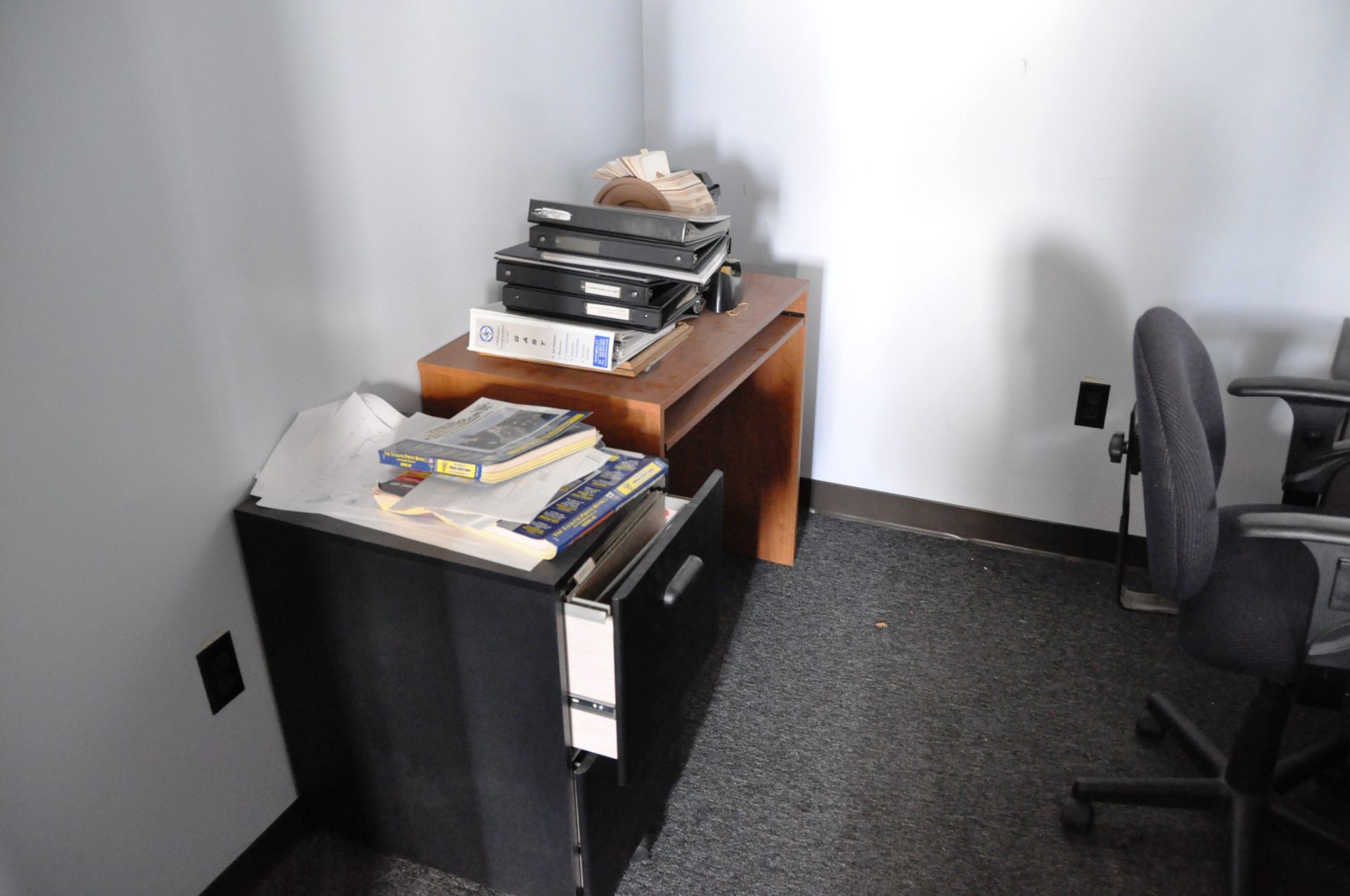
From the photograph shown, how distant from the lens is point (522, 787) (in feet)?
4.06

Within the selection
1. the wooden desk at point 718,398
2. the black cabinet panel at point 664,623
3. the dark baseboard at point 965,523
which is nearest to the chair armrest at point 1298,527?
the black cabinet panel at point 664,623

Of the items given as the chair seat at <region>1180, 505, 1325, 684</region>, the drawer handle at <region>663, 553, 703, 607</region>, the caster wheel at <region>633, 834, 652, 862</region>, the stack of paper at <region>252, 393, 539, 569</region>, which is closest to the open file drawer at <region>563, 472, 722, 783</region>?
the drawer handle at <region>663, 553, 703, 607</region>

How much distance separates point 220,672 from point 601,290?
82cm

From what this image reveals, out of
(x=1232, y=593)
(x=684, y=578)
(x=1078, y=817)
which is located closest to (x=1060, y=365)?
(x=1232, y=593)

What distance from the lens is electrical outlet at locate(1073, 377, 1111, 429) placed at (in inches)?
81.9

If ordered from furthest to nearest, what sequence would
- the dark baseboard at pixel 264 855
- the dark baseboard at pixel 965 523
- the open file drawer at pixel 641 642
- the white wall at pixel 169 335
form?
the dark baseboard at pixel 965 523
the dark baseboard at pixel 264 855
the open file drawer at pixel 641 642
the white wall at pixel 169 335

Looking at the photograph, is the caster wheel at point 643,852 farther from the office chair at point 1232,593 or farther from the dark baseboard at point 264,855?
the office chair at point 1232,593

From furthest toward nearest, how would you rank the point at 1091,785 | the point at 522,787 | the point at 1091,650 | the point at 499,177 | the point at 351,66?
the point at 1091,650, the point at 499,177, the point at 1091,785, the point at 351,66, the point at 522,787

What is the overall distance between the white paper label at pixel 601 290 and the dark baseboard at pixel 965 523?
1076 mm

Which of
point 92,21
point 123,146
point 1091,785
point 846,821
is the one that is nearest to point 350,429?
point 123,146

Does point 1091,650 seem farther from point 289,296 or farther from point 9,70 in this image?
point 9,70

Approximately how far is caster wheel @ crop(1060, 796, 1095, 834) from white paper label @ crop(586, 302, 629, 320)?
3.58 feet

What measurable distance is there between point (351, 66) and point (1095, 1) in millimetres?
1424

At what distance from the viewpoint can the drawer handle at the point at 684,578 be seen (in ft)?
3.85
